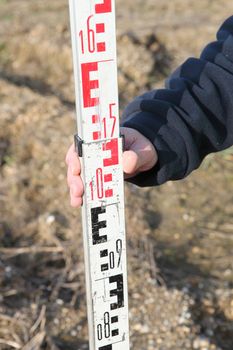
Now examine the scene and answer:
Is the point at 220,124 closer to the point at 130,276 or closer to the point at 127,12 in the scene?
the point at 130,276

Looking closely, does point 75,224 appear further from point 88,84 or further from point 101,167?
point 88,84

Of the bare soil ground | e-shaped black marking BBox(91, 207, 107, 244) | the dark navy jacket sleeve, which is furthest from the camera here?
the bare soil ground

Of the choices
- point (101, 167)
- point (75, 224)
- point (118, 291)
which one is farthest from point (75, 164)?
point (75, 224)

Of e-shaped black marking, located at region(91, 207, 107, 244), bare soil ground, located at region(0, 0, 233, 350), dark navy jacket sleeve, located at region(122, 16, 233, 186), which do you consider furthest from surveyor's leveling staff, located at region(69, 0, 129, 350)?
bare soil ground, located at region(0, 0, 233, 350)

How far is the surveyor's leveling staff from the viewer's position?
1355 mm

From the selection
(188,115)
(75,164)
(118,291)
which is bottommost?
(118,291)

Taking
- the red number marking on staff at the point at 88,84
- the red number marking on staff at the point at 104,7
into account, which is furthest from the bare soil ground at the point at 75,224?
the red number marking on staff at the point at 104,7

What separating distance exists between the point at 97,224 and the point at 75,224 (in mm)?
1569

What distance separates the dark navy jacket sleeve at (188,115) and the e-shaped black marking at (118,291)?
0.92 feet

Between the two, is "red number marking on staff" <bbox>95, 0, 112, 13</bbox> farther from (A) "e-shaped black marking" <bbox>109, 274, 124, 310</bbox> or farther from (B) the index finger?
(A) "e-shaped black marking" <bbox>109, 274, 124, 310</bbox>

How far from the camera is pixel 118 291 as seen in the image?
5.20 ft

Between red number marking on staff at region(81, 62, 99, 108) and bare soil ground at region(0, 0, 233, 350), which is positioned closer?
red number marking on staff at region(81, 62, 99, 108)

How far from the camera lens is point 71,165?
1.51 metres

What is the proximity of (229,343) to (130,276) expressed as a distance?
44 cm
